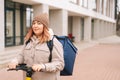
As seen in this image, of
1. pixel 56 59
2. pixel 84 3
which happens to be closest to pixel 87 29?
pixel 84 3

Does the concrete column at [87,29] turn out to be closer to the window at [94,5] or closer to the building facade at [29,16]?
the building facade at [29,16]

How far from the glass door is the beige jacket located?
672 inches

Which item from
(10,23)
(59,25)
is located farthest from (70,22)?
(10,23)

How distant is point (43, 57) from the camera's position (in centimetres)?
296

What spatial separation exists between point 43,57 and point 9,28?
57.8ft

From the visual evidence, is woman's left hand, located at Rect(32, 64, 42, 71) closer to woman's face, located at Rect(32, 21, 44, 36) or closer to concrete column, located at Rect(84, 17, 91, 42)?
woman's face, located at Rect(32, 21, 44, 36)

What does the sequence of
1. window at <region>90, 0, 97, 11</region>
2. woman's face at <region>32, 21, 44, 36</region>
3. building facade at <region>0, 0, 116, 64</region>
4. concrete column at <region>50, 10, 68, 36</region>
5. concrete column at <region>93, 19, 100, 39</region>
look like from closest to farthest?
woman's face at <region>32, 21, 44, 36</region>
building facade at <region>0, 0, 116, 64</region>
concrete column at <region>50, 10, 68, 36</region>
window at <region>90, 0, 97, 11</region>
concrete column at <region>93, 19, 100, 39</region>

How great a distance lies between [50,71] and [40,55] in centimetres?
Answer: 19

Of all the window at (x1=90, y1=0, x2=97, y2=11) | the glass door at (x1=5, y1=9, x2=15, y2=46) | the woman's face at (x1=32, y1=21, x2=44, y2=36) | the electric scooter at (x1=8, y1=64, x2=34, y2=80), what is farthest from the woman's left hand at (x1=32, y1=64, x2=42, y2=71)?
the window at (x1=90, y1=0, x2=97, y2=11)

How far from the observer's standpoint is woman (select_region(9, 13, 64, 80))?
2.95 m

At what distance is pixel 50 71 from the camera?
293cm

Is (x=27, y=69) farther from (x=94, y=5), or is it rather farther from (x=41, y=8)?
(x=94, y=5)

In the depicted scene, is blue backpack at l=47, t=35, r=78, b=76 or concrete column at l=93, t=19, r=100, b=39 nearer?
blue backpack at l=47, t=35, r=78, b=76

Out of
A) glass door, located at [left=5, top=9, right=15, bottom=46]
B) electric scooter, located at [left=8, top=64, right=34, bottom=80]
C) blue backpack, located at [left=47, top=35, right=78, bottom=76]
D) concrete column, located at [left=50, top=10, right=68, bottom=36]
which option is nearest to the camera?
electric scooter, located at [left=8, top=64, right=34, bottom=80]
